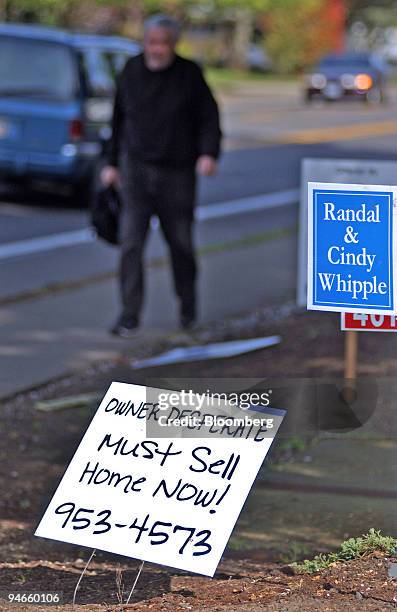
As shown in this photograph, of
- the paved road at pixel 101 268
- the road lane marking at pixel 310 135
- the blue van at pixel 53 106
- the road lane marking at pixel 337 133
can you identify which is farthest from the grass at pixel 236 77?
the blue van at pixel 53 106

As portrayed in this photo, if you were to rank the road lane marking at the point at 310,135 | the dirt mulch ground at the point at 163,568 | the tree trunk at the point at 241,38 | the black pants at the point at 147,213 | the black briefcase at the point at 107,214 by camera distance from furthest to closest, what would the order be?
the tree trunk at the point at 241,38
the road lane marking at the point at 310,135
the black briefcase at the point at 107,214
the black pants at the point at 147,213
the dirt mulch ground at the point at 163,568

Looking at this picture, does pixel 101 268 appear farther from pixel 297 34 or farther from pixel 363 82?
pixel 297 34

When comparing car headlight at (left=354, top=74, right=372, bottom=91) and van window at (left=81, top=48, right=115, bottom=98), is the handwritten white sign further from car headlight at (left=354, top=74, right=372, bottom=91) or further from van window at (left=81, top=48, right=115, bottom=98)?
car headlight at (left=354, top=74, right=372, bottom=91)

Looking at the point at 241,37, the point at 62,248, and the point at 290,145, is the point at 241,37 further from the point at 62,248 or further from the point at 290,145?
the point at 62,248

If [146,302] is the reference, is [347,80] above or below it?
below

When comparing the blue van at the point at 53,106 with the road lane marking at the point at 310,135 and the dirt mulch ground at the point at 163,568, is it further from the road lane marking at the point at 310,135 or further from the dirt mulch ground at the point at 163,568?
the road lane marking at the point at 310,135

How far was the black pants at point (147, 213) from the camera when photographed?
755 centimetres

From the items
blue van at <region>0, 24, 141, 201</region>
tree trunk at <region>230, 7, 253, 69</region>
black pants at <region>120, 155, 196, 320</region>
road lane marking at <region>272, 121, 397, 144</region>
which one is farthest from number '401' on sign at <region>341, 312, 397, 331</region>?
tree trunk at <region>230, 7, 253, 69</region>

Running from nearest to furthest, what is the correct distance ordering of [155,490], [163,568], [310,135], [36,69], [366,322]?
1. [155,490]
2. [366,322]
3. [163,568]
4. [36,69]
5. [310,135]

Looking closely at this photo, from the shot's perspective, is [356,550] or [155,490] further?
[356,550]

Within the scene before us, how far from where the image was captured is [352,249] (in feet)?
12.7

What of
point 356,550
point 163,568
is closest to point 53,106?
point 163,568

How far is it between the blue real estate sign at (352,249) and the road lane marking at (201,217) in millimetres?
6757

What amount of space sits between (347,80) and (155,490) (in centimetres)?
3366
